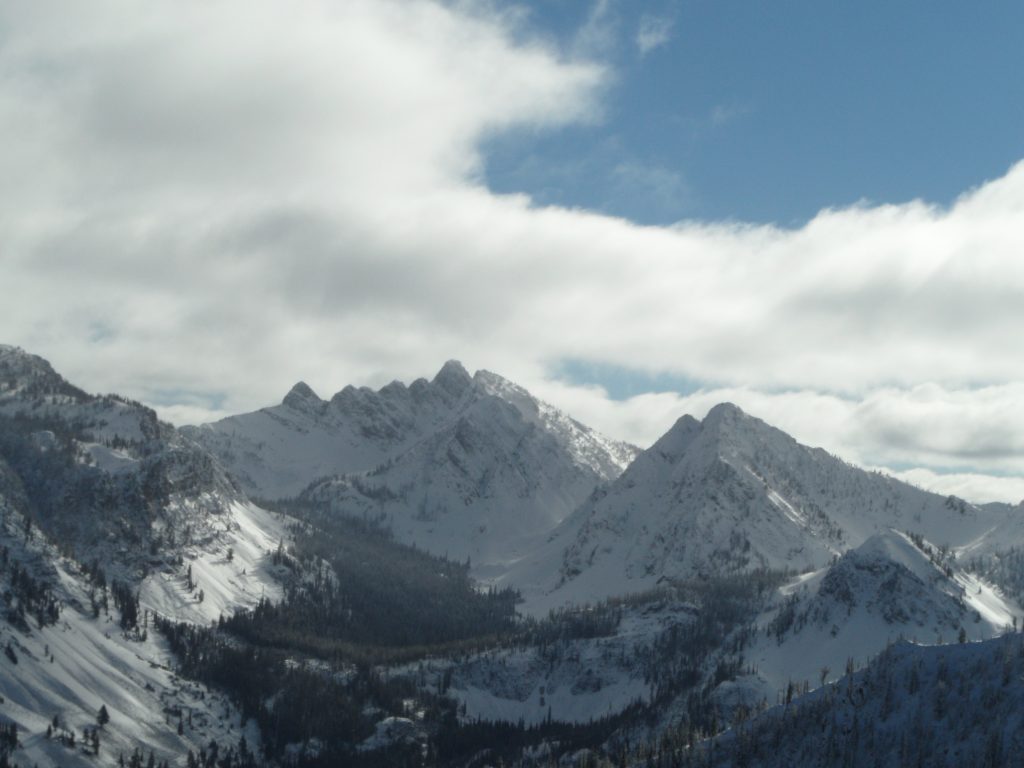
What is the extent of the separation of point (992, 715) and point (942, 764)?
41.3 feet

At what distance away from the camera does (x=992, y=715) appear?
648 feet

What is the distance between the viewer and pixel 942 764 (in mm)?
194250
